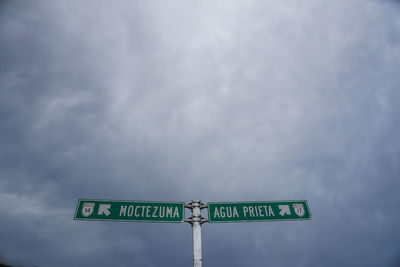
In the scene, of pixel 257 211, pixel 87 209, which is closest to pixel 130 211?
pixel 87 209

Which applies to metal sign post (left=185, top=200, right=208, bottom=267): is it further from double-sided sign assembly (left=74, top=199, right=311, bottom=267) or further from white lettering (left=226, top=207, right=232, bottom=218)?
white lettering (left=226, top=207, right=232, bottom=218)

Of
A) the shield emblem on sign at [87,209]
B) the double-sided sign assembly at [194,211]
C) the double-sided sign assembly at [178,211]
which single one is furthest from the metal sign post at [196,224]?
the shield emblem on sign at [87,209]

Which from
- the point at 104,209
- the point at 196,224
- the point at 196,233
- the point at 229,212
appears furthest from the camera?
the point at 229,212

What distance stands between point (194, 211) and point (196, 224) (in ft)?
1.27

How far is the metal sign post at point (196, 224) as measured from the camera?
624 cm

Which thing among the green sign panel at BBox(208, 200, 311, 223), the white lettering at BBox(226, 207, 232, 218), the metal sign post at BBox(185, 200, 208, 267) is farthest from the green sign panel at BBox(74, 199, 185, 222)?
the white lettering at BBox(226, 207, 232, 218)

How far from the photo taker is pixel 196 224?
691 cm

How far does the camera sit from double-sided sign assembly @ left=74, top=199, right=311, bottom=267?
6961mm

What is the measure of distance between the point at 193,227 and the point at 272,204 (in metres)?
2.73

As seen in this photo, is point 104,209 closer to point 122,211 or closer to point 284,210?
point 122,211

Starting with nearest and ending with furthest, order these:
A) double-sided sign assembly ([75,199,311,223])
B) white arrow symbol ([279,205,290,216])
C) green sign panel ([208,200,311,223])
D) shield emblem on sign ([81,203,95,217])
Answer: shield emblem on sign ([81,203,95,217]), double-sided sign assembly ([75,199,311,223]), green sign panel ([208,200,311,223]), white arrow symbol ([279,205,290,216])

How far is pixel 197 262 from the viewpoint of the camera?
6.19 m

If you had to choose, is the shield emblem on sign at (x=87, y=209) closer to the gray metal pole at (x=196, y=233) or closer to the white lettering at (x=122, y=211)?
the white lettering at (x=122, y=211)

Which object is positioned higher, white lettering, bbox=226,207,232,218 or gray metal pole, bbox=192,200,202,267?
white lettering, bbox=226,207,232,218
